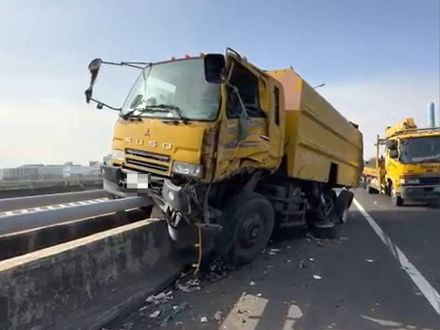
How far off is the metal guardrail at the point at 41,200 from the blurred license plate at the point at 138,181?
3.60 ft

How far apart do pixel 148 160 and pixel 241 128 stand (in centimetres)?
130

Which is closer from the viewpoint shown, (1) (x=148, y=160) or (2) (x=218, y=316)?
(2) (x=218, y=316)

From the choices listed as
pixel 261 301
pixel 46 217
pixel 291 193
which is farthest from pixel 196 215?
pixel 291 193

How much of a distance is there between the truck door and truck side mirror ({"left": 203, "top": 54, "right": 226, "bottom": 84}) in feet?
0.94

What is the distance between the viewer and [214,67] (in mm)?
5520

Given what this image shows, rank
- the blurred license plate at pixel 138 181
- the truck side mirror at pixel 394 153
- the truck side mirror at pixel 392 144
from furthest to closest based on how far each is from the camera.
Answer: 1. the truck side mirror at pixel 392 144
2. the truck side mirror at pixel 394 153
3. the blurred license plate at pixel 138 181

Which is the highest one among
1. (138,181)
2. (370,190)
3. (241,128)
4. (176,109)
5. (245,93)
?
(245,93)

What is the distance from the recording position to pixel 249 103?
648cm

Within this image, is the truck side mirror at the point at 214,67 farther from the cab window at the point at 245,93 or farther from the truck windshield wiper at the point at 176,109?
the truck windshield wiper at the point at 176,109

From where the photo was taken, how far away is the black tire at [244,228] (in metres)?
6.17

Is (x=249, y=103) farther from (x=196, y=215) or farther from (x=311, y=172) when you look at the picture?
(x=311, y=172)

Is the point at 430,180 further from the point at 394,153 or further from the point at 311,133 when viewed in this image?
the point at 311,133

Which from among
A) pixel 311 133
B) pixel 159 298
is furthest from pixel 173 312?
pixel 311 133

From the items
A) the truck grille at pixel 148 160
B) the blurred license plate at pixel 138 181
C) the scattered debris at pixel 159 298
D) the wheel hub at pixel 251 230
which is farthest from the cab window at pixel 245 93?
the scattered debris at pixel 159 298
